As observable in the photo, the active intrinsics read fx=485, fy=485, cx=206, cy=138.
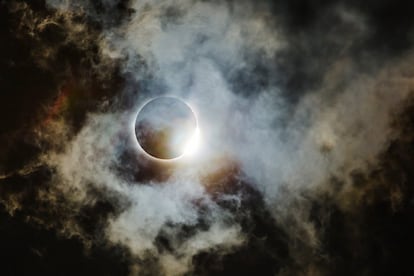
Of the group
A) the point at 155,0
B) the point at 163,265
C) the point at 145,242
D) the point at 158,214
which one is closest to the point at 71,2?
the point at 155,0

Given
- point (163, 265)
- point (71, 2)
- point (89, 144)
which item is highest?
point (71, 2)

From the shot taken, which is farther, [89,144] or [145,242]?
[145,242]

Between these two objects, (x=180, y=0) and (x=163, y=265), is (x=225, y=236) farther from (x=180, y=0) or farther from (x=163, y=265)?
(x=180, y=0)

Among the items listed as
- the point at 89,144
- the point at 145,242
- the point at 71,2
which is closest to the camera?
the point at 71,2

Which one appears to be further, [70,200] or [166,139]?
[70,200]

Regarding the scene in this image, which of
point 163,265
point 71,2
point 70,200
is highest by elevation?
point 71,2

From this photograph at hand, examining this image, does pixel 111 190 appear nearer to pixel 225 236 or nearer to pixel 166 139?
pixel 166 139

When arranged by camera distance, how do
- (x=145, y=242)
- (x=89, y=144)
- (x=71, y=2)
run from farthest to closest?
1. (x=145, y=242)
2. (x=89, y=144)
3. (x=71, y=2)

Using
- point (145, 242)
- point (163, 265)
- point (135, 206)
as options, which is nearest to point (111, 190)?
point (135, 206)

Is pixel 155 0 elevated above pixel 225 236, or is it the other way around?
pixel 155 0
